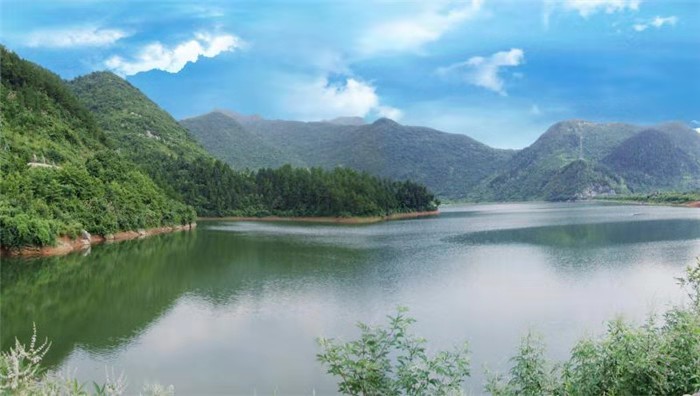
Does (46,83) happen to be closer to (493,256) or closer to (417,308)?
(493,256)

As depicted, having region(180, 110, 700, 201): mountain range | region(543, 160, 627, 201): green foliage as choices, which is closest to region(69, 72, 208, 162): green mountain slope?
region(180, 110, 700, 201): mountain range

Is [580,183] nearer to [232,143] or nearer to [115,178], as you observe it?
[232,143]

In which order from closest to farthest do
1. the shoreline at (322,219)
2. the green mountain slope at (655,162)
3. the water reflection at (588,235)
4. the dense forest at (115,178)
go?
the dense forest at (115,178) < the water reflection at (588,235) < the shoreline at (322,219) < the green mountain slope at (655,162)

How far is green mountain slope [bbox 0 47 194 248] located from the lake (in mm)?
2578

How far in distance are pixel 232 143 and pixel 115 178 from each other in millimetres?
109269

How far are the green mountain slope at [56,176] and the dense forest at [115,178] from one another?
0.08m

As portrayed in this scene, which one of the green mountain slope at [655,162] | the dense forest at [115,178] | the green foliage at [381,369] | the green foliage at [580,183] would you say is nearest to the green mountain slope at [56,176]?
the dense forest at [115,178]

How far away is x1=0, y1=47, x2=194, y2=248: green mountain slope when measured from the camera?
95.5 ft

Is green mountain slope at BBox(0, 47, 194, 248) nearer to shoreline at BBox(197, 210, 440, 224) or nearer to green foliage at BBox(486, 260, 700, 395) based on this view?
shoreline at BBox(197, 210, 440, 224)

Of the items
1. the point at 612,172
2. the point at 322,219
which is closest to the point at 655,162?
the point at 612,172

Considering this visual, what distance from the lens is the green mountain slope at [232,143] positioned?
14134cm

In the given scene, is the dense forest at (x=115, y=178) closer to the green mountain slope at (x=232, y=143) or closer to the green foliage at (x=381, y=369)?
the green foliage at (x=381, y=369)

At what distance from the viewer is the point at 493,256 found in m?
29.4

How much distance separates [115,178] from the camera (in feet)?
144
